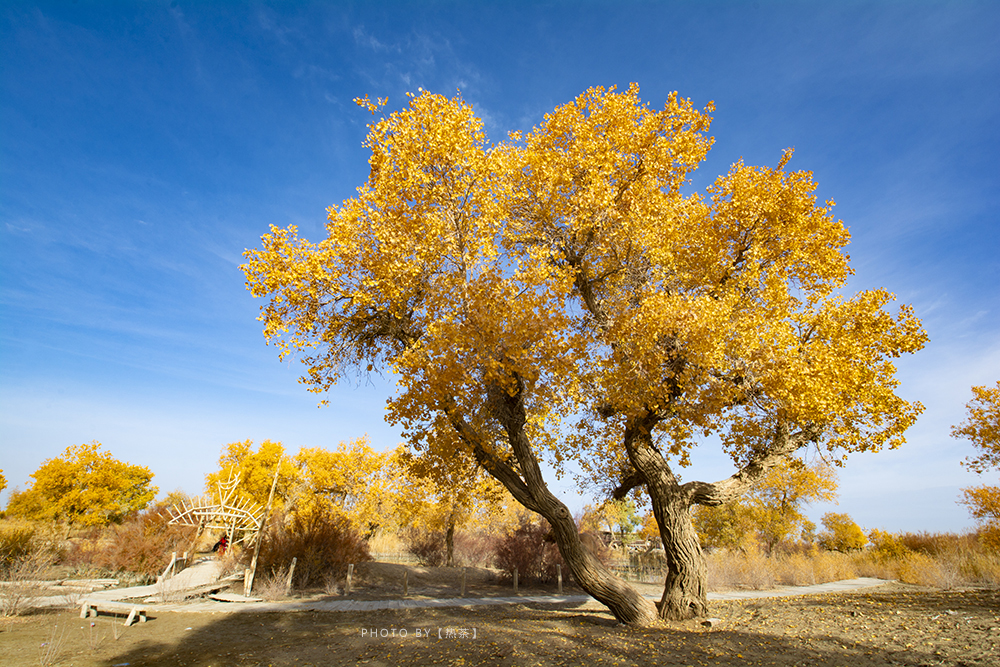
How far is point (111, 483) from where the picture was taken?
21844 millimetres

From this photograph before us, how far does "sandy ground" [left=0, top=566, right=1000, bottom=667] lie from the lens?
5.20m

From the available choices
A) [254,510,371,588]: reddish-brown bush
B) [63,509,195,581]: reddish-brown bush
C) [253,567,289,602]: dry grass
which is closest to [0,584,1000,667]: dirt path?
[253,567,289,602]: dry grass

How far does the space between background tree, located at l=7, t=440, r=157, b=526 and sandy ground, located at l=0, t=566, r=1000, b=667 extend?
1615 centimetres

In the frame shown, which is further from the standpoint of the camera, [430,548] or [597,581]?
[430,548]

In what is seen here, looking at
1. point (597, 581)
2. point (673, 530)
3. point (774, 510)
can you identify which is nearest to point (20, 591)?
point (597, 581)

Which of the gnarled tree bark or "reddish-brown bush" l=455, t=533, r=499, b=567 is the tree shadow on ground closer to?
the gnarled tree bark

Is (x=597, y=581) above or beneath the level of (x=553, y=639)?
above

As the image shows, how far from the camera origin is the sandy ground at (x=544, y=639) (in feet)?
17.1

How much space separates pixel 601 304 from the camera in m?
9.33

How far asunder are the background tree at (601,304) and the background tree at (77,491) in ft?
72.4

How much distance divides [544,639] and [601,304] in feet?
20.3

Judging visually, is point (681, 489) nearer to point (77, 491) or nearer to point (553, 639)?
point (553, 639)

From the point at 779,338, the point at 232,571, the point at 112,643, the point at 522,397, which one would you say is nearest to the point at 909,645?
A: the point at 779,338

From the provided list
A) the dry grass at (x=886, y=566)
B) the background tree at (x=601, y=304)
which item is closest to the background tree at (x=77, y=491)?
the background tree at (x=601, y=304)
